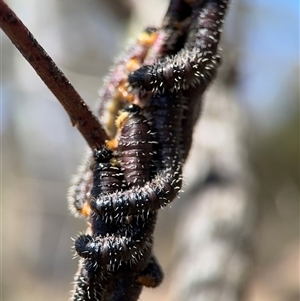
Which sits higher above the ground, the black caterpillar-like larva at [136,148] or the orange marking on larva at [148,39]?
the orange marking on larva at [148,39]

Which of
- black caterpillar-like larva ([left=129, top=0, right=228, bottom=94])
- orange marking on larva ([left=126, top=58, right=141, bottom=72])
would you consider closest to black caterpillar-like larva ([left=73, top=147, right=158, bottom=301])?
black caterpillar-like larva ([left=129, top=0, right=228, bottom=94])

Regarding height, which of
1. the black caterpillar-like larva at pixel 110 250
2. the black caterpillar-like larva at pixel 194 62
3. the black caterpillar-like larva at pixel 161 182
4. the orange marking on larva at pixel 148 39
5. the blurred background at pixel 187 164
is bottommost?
the black caterpillar-like larva at pixel 110 250

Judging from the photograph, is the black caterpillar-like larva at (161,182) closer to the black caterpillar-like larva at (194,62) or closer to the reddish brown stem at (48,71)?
the black caterpillar-like larva at (194,62)

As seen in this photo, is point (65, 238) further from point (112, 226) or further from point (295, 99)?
point (112, 226)

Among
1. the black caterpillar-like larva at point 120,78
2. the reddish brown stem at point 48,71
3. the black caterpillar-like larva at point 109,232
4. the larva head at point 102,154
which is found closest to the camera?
the reddish brown stem at point 48,71

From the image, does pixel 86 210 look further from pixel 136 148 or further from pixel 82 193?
pixel 136 148

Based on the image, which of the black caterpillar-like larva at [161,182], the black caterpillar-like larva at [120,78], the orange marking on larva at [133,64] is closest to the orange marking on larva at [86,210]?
the black caterpillar-like larva at [161,182]
